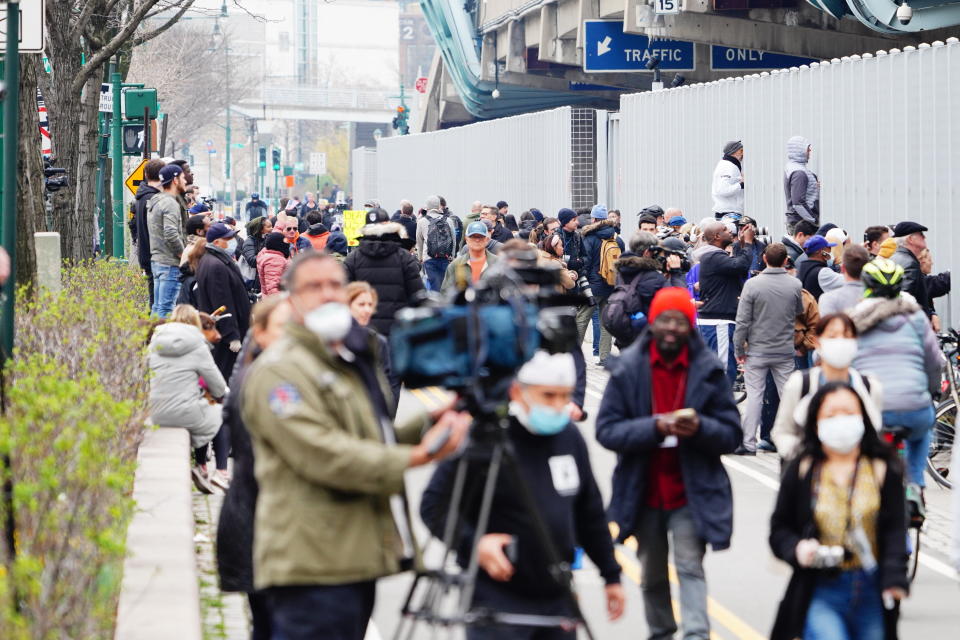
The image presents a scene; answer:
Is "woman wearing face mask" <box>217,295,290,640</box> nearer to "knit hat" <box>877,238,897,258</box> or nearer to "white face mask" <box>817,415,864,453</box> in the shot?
"white face mask" <box>817,415,864,453</box>

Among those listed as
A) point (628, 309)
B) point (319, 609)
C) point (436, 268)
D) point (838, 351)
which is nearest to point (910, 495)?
→ point (838, 351)

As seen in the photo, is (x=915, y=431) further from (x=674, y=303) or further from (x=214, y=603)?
(x=214, y=603)

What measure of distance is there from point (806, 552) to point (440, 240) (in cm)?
2004

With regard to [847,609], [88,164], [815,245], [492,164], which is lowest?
[847,609]

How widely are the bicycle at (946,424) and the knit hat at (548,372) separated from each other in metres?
7.41

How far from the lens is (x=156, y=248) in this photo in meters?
17.2

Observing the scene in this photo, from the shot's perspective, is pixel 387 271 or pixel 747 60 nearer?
pixel 387 271

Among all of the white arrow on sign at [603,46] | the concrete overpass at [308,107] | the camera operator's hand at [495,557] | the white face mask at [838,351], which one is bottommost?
the camera operator's hand at [495,557]

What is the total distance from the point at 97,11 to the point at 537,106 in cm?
4261

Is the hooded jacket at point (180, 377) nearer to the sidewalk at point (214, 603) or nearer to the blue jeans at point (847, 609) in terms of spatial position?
the sidewalk at point (214, 603)

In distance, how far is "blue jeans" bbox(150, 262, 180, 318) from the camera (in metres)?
17.3

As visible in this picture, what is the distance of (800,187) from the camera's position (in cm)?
1939

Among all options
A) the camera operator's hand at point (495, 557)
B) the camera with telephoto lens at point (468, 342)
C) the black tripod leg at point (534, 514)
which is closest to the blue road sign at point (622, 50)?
the camera operator's hand at point (495, 557)

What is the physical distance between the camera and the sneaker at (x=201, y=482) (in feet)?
39.9
